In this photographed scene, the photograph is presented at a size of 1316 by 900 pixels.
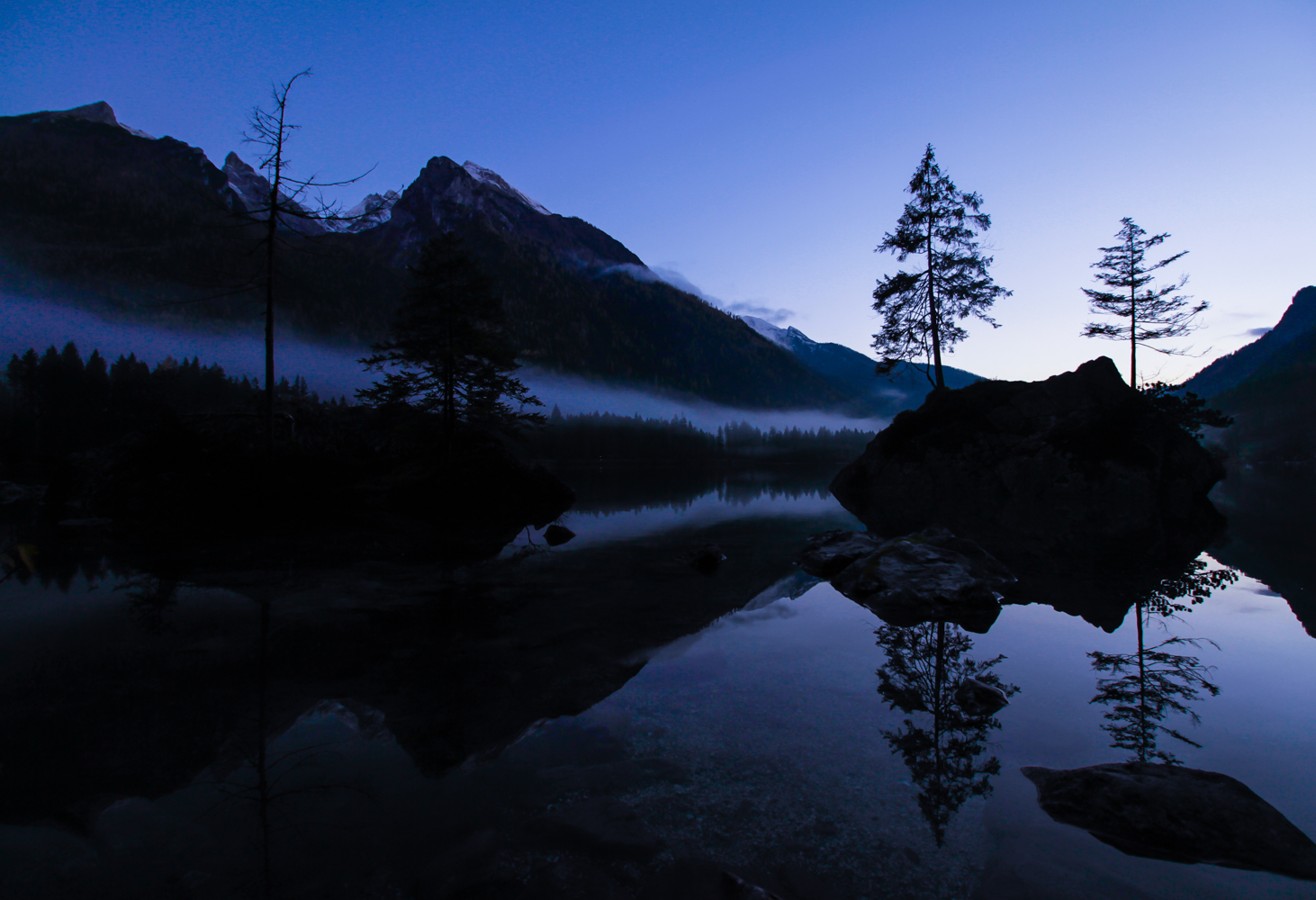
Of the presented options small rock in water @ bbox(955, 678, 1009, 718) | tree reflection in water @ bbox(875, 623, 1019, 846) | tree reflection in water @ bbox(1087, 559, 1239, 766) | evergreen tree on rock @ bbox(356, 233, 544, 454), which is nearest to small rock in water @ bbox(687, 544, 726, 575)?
tree reflection in water @ bbox(875, 623, 1019, 846)

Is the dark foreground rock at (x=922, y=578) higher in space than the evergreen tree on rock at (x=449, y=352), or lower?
lower

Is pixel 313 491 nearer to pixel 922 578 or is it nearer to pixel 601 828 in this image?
pixel 922 578

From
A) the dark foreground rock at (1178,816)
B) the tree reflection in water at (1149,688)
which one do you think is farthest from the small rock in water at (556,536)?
the dark foreground rock at (1178,816)

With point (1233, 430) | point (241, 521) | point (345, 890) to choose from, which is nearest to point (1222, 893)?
point (345, 890)

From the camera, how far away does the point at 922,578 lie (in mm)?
9391

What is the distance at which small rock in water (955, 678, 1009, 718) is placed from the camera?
16.4ft

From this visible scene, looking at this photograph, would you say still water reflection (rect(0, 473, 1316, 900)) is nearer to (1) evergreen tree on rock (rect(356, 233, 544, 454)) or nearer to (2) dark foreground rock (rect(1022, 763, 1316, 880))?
(2) dark foreground rock (rect(1022, 763, 1316, 880))

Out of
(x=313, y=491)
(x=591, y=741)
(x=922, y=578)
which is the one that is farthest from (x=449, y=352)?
(x=591, y=741)

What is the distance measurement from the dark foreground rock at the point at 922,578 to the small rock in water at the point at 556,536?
270 inches

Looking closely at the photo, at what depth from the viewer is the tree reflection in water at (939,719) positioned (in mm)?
3750

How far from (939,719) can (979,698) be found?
0.71m

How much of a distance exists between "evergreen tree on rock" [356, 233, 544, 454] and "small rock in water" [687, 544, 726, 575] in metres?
16.8

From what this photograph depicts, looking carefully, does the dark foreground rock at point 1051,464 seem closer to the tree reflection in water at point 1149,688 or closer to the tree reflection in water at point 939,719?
the tree reflection in water at point 1149,688

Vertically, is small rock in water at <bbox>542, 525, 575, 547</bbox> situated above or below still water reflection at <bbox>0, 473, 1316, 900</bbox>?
below
